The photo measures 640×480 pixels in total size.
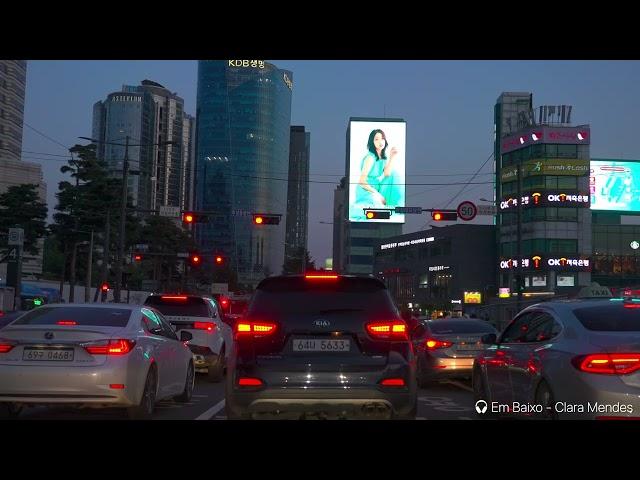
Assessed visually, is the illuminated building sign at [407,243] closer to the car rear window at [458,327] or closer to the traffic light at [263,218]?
the traffic light at [263,218]

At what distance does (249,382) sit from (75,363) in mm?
2379

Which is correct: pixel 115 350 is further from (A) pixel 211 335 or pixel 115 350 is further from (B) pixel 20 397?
(A) pixel 211 335

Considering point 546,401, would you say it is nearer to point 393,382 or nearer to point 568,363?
point 568,363

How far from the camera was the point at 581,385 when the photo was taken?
676 cm

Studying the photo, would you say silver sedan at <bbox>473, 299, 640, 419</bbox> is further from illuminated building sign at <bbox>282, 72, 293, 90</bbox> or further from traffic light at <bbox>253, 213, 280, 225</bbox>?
illuminated building sign at <bbox>282, 72, 293, 90</bbox>

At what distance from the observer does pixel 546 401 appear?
7.46 m

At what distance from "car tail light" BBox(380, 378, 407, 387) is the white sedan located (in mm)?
3161

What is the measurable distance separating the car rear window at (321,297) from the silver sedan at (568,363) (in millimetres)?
1681

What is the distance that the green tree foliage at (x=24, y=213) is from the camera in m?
56.9

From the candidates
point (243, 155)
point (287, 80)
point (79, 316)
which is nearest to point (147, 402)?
point (79, 316)

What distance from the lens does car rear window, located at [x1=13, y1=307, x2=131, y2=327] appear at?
9195mm

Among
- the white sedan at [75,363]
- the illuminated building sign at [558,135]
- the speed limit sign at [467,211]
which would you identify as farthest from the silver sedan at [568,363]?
the illuminated building sign at [558,135]
